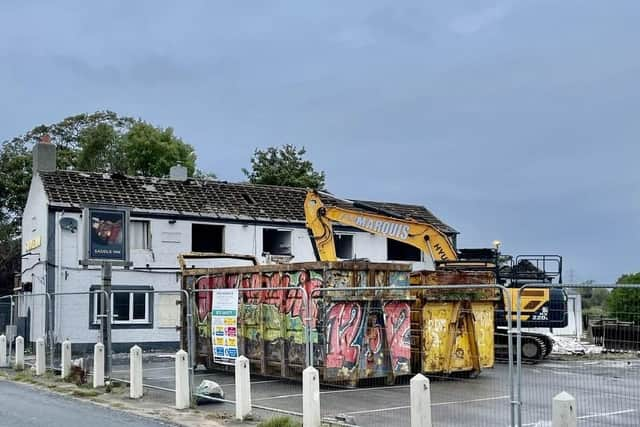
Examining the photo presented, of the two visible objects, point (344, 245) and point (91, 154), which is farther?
point (91, 154)

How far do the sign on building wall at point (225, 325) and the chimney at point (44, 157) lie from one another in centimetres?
1870

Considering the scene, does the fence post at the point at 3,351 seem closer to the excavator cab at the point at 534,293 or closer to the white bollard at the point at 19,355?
the white bollard at the point at 19,355

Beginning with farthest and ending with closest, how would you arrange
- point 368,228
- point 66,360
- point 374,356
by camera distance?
point 368,228 < point 66,360 < point 374,356

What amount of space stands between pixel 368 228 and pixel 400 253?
17378 mm

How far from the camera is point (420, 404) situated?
10594 mm

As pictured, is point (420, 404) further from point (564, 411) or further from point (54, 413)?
point (54, 413)

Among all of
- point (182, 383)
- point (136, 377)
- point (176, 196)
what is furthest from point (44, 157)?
point (182, 383)

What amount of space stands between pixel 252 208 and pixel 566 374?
2618cm

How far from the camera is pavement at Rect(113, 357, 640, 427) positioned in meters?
8.83

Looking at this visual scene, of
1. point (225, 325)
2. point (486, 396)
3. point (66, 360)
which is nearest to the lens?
point (486, 396)

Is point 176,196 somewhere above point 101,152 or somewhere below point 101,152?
below

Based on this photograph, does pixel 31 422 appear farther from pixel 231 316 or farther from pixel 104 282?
pixel 104 282

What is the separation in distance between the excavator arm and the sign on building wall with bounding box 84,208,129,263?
503 centimetres

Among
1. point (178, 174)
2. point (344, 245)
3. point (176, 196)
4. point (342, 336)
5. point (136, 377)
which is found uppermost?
point (178, 174)
